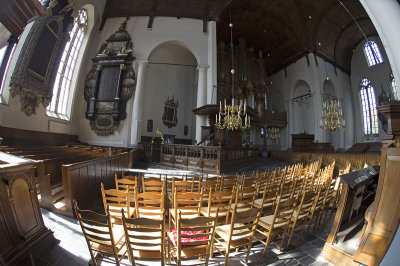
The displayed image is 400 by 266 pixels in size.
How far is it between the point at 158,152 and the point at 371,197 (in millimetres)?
9167

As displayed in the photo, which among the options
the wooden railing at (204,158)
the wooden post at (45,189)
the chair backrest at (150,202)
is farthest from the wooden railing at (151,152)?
the chair backrest at (150,202)

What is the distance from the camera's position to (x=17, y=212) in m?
2.01

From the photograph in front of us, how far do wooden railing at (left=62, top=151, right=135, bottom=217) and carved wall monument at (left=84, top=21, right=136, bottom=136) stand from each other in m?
7.53

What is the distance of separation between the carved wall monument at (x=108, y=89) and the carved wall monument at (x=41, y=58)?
2.94 m

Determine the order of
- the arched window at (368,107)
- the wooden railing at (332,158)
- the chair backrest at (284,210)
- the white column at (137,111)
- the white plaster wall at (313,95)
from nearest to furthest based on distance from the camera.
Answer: the chair backrest at (284,210) → the wooden railing at (332,158) → the white column at (137,111) → the white plaster wall at (313,95) → the arched window at (368,107)

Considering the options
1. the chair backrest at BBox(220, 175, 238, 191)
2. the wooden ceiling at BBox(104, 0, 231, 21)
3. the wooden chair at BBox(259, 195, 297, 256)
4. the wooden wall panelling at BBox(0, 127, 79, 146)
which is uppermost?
the wooden ceiling at BBox(104, 0, 231, 21)

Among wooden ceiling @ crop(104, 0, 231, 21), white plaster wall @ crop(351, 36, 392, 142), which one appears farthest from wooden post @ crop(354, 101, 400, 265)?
white plaster wall @ crop(351, 36, 392, 142)

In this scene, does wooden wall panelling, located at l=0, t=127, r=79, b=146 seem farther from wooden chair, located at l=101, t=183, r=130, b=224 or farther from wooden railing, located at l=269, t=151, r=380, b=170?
wooden railing, located at l=269, t=151, r=380, b=170

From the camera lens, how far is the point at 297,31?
16.7 meters

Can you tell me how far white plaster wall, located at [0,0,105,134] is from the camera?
7.31 m

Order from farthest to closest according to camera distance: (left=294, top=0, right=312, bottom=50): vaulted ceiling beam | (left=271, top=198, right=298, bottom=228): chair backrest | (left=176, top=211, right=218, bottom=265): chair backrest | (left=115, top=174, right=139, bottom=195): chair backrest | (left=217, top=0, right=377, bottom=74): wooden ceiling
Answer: (left=294, top=0, right=312, bottom=50): vaulted ceiling beam → (left=217, top=0, right=377, bottom=74): wooden ceiling → (left=115, top=174, right=139, bottom=195): chair backrest → (left=271, top=198, right=298, bottom=228): chair backrest → (left=176, top=211, right=218, bottom=265): chair backrest

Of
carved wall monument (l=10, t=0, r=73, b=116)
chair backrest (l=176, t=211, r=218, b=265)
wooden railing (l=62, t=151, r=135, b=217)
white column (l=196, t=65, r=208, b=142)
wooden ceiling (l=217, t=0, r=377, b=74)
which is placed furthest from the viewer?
wooden ceiling (l=217, t=0, r=377, b=74)

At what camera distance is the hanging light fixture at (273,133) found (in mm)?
18969

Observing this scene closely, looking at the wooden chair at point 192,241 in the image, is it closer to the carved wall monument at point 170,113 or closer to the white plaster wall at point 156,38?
the white plaster wall at point 156,38
